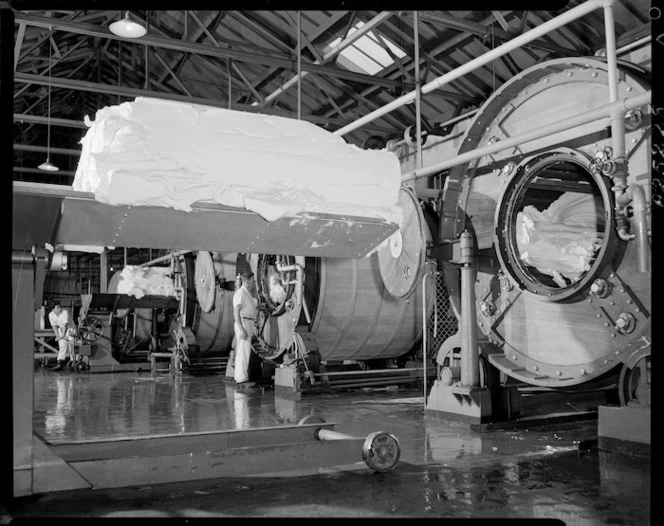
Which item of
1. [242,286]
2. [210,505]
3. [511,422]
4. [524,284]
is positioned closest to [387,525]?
[210,505]

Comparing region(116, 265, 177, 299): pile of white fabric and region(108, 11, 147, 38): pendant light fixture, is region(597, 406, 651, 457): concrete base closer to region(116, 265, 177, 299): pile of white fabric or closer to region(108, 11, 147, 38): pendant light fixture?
region(108, 11, 147, 38): pendant light fixture

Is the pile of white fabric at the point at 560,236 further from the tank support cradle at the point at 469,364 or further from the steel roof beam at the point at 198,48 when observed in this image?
the steel roof beam at the point at 198,48

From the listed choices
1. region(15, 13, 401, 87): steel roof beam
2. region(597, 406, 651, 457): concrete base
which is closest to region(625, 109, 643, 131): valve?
region(597, 406, 651, 457): concrete base

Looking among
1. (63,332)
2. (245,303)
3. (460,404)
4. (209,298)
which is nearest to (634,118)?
(460,404)

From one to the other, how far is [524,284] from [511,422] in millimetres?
1385

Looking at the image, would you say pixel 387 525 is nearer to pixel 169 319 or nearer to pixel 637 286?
pixel 637 286

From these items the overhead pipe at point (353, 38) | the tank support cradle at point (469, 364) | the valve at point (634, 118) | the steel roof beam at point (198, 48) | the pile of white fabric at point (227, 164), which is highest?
the overhead pipe at point (353, 38)

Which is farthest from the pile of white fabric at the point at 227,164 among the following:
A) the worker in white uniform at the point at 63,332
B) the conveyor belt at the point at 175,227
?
the worker in white uniform at the point at 63,332

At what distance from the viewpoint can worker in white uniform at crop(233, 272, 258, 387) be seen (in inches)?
375

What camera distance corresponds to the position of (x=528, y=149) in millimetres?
5406

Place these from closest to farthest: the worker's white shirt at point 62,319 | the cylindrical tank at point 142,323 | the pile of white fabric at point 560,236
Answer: the pile of white fabric at point 560,236, the worker's white shirt at point 62,319, the cylindrical tank at point 142,323

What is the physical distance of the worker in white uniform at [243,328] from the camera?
9.53 m

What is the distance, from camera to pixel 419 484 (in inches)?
144

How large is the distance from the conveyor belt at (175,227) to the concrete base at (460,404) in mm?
2162
